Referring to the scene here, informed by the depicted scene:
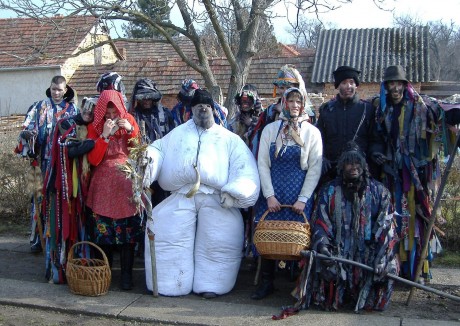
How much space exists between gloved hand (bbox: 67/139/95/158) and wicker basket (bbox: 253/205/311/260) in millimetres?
1621

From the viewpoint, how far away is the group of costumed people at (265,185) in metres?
4.56

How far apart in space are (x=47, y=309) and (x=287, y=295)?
6.55 feet

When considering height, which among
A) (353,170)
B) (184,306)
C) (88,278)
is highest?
(353,170)

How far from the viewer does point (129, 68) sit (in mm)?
16344

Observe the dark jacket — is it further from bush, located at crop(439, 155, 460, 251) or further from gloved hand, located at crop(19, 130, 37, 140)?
gloved hand, located at crop(19, 130, 37, 140)

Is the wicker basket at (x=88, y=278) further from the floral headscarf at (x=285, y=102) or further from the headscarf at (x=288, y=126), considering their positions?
the floral headscarf at (x=285, y=102)

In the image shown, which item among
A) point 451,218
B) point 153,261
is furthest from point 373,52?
point 153,261

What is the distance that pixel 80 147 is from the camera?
4.95 metres

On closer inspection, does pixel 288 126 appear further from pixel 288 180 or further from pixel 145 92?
pixel 145 92

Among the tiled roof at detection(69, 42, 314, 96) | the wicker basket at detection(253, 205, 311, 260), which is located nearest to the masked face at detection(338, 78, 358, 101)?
the wicker basket at detection(253, 205, 311, 260)

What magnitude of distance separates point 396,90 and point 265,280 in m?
1.94

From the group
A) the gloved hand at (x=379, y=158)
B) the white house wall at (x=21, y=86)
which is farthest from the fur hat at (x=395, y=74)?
the white house wall at (x=21, y=86)

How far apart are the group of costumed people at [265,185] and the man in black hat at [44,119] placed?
86 cm

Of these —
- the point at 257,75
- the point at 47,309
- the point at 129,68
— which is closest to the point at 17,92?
the point at 129,68
